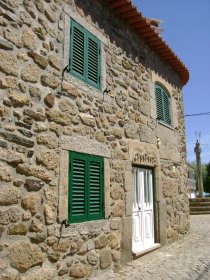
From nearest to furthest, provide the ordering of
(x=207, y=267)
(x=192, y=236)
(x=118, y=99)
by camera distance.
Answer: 1. (x=207, y=267)
2. (x=118, y=99)
3. (x=192, y=236)

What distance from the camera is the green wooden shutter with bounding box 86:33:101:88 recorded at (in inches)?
194

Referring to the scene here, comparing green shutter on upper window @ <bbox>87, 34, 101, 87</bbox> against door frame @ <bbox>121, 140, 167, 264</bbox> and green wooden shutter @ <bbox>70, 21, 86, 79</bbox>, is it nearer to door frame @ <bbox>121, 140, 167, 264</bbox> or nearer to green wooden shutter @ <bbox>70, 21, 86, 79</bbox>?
green wooden shutter @ <bbox>70, 21, 86, 79</bbox>

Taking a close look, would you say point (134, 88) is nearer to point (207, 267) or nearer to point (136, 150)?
point (136, 150)

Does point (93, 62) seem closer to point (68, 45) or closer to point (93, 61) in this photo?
point (93, 61)

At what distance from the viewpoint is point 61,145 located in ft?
13.2

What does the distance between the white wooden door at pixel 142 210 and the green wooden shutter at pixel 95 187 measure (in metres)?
1.32

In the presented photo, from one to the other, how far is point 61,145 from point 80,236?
141 cm

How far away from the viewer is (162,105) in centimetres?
729

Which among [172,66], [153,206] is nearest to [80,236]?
[153,206]

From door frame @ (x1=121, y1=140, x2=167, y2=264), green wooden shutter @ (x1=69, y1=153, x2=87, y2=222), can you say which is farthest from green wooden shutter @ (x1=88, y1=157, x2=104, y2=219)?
door frame @ (x1=121, y1=140, x2=167, y2=264)

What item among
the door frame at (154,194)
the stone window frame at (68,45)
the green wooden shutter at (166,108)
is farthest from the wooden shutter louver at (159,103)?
the stone window frame at (68,45)

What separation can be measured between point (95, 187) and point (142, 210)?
182 cm

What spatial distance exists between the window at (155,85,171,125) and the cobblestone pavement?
3.16 metres

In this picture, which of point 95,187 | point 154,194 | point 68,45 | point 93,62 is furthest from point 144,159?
point 68,45
